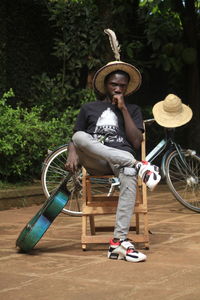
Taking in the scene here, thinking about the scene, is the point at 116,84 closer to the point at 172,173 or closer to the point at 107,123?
the point at 107,123

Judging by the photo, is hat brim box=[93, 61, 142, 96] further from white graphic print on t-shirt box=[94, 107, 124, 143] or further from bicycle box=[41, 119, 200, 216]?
bicycle box=[41, 119, 200, 216]

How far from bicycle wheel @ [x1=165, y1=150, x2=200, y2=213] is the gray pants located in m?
2.04

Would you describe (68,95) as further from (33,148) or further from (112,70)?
(112,70)

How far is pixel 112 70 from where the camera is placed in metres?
4.79

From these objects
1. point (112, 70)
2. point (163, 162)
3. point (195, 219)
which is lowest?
point (195, 219)

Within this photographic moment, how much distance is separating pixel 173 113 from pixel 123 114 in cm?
180

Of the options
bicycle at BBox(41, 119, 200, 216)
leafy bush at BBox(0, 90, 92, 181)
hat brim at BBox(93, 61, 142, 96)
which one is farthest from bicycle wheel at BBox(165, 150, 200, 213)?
hat brim at BBox(93, 61, 142, 96)

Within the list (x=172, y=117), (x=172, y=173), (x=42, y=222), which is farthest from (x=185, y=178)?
(x=42, y=222)

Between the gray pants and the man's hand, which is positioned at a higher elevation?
the man's hand

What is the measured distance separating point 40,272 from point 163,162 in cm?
301

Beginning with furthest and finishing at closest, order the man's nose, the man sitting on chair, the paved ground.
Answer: the man's nose, the man sitting on chair, the paved ground

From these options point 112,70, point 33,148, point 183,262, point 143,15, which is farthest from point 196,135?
point 183,262

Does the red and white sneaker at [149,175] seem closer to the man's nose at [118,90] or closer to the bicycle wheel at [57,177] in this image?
the man's nose at [118,90]

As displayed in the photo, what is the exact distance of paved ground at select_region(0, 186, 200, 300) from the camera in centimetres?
330
